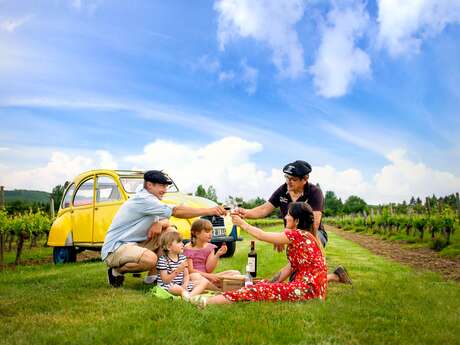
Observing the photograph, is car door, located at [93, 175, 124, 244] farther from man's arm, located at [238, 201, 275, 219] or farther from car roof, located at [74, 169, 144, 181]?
man's arm, located at [238, 201, 275, 219]

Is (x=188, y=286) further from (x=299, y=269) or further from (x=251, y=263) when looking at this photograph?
(x=299, y=269)

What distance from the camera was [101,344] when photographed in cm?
406

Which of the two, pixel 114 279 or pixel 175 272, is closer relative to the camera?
pixel 175 272

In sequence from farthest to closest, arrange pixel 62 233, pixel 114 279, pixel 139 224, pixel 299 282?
pixel 62 233, pixel 114 279, pixel 139 224, pixel 299 282

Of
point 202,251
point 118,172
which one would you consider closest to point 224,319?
point 202,251

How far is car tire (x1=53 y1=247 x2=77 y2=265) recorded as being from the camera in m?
12.2

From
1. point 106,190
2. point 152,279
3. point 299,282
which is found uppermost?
point 106,190

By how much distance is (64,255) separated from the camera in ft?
40.3

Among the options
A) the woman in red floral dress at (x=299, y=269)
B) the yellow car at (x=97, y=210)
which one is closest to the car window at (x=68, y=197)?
the yellow car at (x=97, y=210)

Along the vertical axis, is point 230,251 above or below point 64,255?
above

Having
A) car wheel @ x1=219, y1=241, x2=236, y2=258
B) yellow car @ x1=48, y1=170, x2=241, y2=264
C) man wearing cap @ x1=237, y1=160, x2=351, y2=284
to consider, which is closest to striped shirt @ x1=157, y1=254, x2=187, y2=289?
man wearing cap @ x1=237, y1=160, x2=351, y2=284

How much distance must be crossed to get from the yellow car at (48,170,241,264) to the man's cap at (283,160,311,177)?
15.3 ft

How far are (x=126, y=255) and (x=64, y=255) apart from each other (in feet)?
20.6

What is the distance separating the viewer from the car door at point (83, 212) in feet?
38.0
